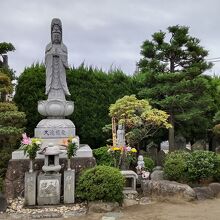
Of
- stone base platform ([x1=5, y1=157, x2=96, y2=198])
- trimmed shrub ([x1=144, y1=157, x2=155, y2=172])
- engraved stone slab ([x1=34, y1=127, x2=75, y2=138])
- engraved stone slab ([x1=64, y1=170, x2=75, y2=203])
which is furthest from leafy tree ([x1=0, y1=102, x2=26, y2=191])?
trimmed shrub ([x1=144, y1=157, x2=155, y2=172])

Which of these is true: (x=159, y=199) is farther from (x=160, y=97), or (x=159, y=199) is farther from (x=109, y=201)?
(x=160, y=97)

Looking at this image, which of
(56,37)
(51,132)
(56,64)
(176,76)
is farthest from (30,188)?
(176,76)

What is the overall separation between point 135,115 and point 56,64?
3.01 metres

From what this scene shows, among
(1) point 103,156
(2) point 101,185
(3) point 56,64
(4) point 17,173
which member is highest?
(3) point 56,64

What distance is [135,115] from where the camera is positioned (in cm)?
950

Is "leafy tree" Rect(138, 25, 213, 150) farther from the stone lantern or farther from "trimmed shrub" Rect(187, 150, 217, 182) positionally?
the stone lantern

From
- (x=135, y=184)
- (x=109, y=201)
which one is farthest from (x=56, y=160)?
(x=135, y=184)

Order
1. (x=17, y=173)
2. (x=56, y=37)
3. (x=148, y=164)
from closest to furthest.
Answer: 1. (x=17, y=173)
2. (x=56, y=37)
3. (x=148, y=164)

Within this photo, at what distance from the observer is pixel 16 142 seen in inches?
335

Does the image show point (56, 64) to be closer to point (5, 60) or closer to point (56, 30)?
point (56, 30)

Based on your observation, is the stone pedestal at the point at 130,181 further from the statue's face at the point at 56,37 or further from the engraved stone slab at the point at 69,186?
the statue's face at the point at 56,37

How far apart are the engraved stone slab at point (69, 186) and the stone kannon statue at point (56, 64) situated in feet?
7.40

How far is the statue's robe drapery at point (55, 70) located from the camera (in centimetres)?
785

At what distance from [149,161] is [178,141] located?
4.15 m
